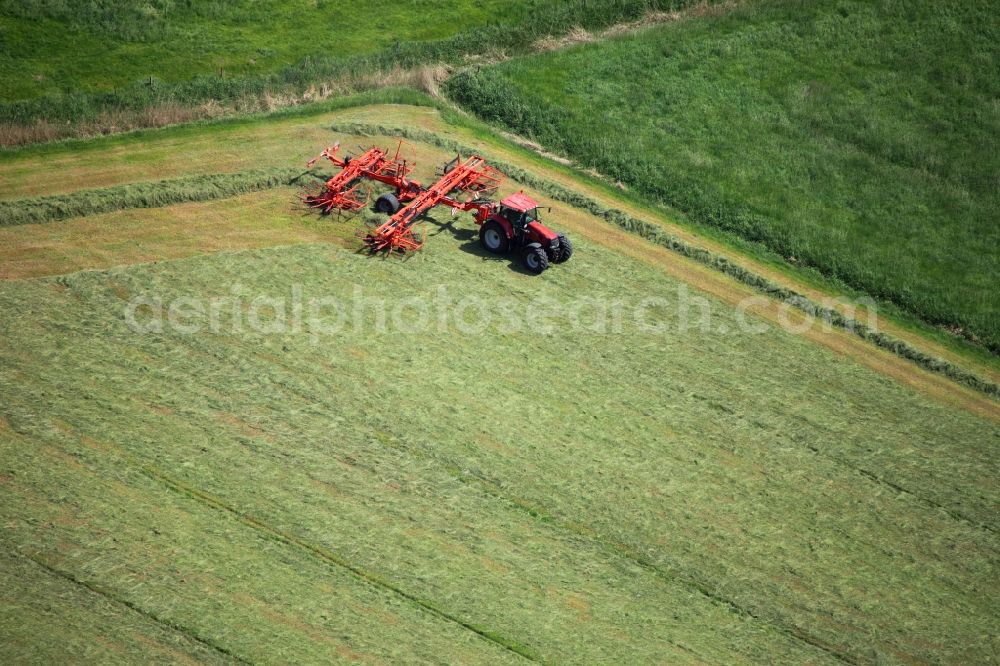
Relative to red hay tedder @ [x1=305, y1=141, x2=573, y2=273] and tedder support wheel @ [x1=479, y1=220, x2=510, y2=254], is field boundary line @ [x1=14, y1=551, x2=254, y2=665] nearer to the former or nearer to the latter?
red hay tedder @ [x1=305, y1=141, x2=573, y2=273]

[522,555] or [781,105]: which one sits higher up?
[781,105]

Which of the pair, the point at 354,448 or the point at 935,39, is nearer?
the point at 354,448

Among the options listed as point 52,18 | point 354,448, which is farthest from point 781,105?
point 52,18

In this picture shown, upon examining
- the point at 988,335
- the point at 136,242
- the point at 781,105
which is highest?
the point at 781,105

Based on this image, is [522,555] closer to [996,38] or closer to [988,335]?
[988,335]

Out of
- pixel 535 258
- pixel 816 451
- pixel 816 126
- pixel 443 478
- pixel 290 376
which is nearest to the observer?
pixel 443 478

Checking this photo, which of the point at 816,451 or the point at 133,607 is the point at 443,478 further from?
the point at 816,451

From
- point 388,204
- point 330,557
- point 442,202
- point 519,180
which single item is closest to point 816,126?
point 519,180
